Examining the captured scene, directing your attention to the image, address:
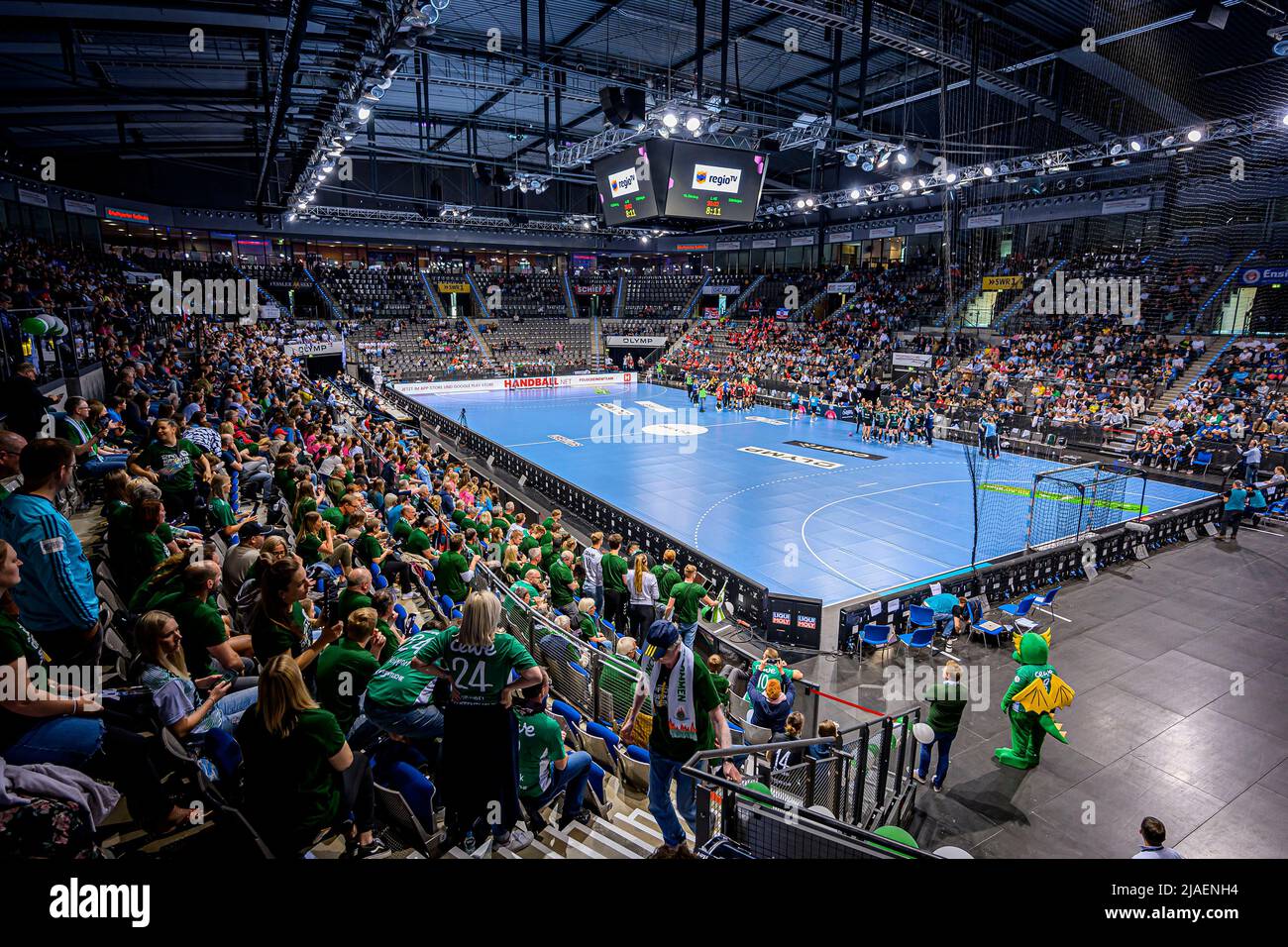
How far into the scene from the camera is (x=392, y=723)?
12.4 feet

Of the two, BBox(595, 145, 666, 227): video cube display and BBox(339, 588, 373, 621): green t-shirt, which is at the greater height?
BBox(595, 145, 666, 227): video cube display

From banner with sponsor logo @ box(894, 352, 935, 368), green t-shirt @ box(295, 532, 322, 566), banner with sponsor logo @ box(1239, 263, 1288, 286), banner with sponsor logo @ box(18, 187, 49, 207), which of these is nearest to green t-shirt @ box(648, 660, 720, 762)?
green t-shirt @ box(295, 532, 322, 566)

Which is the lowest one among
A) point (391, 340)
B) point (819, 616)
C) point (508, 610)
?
point (819, 616)

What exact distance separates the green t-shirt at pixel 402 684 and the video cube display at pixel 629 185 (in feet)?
53.8

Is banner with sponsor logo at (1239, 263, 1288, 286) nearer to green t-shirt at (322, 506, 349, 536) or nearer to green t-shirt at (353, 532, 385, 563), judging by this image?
green t-shirt at (353, 532, 385, 563)

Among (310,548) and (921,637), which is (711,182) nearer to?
(921,637)

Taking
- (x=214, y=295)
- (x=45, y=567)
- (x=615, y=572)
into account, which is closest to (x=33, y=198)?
(x=214, y=295)

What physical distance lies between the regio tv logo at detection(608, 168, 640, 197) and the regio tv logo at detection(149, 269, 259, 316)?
24.3 metres

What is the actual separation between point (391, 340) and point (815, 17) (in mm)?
39050

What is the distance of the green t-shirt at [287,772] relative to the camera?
301cm

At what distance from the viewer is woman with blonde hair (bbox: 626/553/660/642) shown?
9.45m

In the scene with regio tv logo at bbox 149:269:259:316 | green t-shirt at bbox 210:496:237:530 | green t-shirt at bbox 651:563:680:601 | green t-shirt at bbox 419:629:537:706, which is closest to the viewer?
green t-shirt at bbox 419:629:537:706

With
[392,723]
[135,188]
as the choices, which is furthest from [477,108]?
[392,723]
